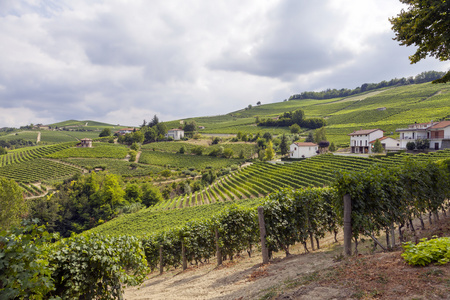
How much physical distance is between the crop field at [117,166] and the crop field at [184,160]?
4661 millimetres

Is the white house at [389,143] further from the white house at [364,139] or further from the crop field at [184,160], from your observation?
the crop field at [184,160]

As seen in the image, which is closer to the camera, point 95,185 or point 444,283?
point 444,283

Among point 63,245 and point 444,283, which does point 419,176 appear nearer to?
point 444,283

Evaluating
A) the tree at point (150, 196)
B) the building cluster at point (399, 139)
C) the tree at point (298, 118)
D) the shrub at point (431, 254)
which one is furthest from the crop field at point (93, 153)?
the shrub at point (431, 254)

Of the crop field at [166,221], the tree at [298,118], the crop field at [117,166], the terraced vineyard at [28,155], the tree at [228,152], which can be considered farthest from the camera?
the tree at [298,118]

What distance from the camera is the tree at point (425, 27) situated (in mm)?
7957

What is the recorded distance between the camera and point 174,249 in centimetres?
1305

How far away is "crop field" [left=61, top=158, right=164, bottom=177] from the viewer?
69.9 m

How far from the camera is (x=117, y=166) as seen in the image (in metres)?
74.2

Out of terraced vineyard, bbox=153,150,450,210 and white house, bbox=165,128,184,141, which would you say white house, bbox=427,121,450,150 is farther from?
white house, bbox=165,128,184,141

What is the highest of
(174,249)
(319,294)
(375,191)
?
(375,191)

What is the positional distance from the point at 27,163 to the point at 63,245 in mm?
89585

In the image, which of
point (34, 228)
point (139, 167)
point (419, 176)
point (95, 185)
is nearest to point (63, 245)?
point (34, 228)

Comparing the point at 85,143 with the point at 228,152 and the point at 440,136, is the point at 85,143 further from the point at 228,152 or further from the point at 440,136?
the point at 440,136
